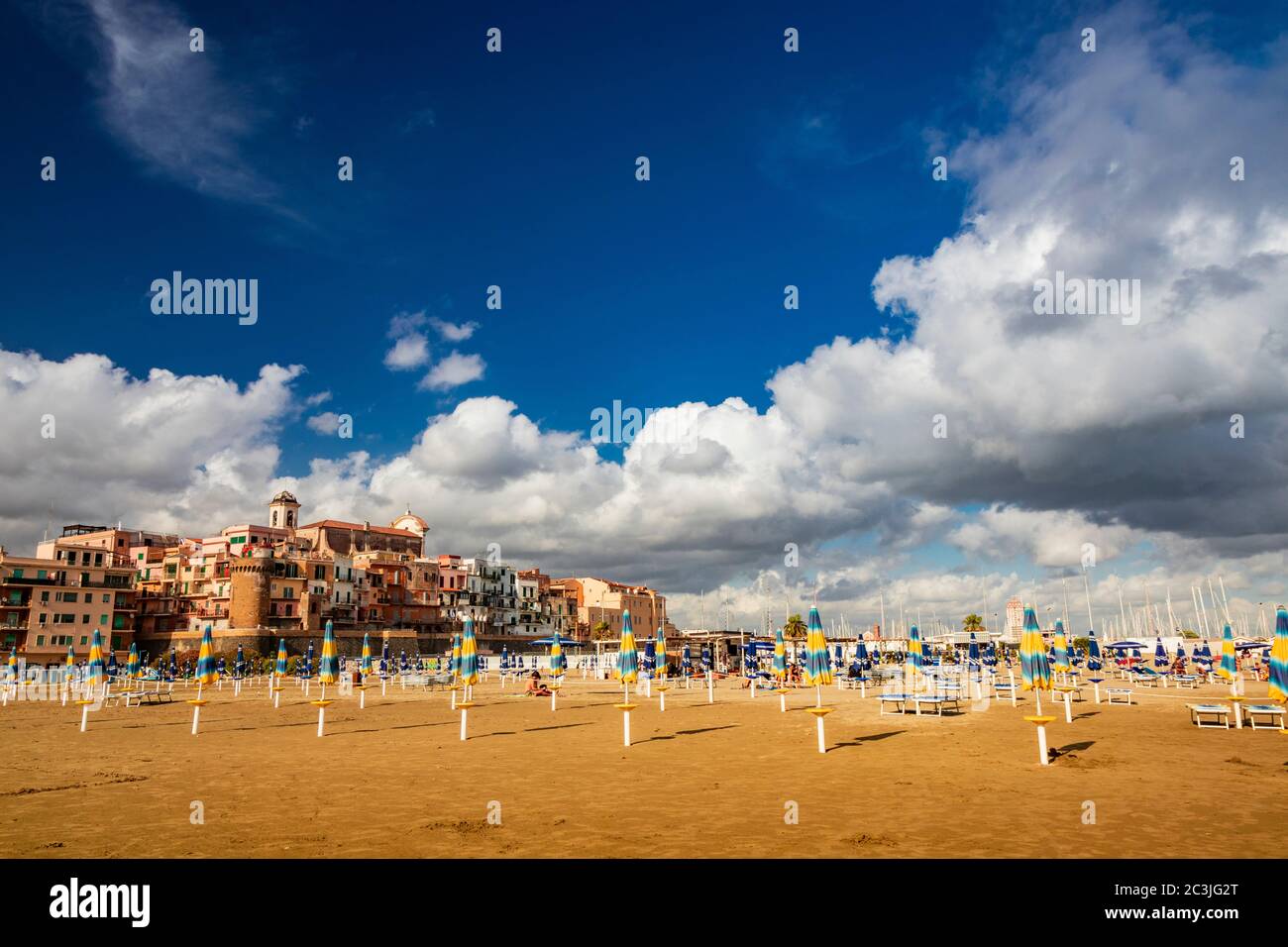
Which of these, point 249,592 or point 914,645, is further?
point 249,592

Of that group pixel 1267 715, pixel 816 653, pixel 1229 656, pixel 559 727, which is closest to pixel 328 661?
pixel 559 727

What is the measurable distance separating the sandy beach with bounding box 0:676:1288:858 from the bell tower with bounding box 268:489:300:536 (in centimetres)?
8604

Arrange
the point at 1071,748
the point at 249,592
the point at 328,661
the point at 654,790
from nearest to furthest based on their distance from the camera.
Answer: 1. the point at 654,790
2. the point at 1071,748
3. the point at 328,661
4. the point at 249,592

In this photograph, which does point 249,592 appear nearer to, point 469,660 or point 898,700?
point 469,660

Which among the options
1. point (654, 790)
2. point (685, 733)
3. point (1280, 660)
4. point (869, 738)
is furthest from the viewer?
point (685, 733)

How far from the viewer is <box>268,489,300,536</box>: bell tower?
4306 inches

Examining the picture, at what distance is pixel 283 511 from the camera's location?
109750mm

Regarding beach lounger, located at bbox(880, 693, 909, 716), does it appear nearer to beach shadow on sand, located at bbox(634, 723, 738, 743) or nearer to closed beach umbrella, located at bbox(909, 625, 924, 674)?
beach shadow on sand, located at bbox(634, 723, 738, 743)

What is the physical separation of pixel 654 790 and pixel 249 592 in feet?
279
